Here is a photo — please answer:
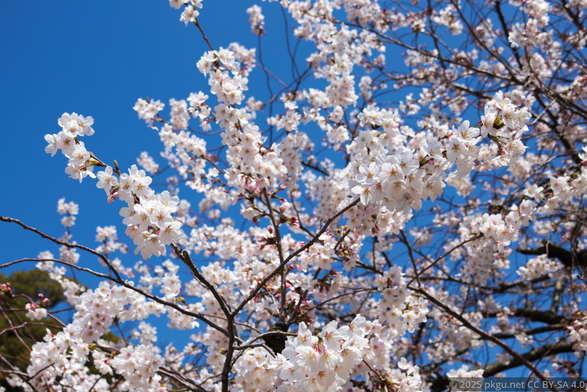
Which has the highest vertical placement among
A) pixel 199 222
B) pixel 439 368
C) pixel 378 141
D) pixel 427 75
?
pixel 427 75

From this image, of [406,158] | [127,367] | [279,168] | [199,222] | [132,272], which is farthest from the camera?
[132,272]

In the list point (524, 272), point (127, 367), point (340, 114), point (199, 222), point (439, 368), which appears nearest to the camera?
point (127, 367)

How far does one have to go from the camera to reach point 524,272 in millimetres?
4344

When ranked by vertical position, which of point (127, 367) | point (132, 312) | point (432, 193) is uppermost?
point (432, 193)

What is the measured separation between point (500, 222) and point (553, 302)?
4.46 meters

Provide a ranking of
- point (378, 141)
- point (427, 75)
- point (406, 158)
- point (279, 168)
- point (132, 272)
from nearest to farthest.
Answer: point (406, 158), point (378, 141), point (279, 168), point (427, 75), point (132, 272)

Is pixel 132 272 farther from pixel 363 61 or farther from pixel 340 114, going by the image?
pixel 363 61

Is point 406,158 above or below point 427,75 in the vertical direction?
below

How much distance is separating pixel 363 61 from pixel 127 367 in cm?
596

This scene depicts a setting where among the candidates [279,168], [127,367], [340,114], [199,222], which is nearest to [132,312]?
[127,367]

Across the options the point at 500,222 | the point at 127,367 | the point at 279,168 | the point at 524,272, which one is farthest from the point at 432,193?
the point at 524,272

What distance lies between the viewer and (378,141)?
276cm

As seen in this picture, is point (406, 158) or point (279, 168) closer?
point (406, 158)

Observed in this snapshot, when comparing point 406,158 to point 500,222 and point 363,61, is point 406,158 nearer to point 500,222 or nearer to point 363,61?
point 500,222
